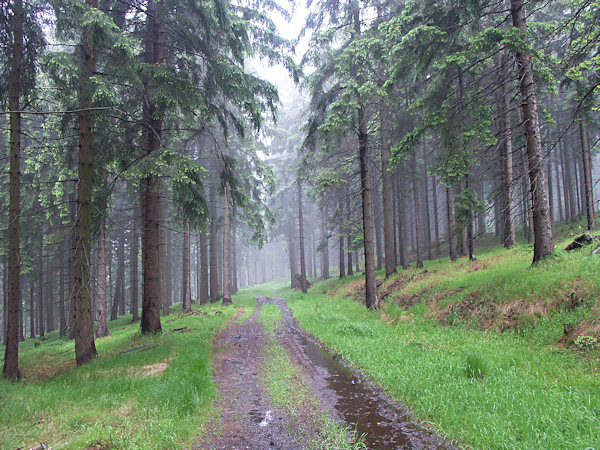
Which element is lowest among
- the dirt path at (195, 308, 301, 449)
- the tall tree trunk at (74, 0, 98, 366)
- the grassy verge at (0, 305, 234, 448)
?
the dirt path at (195, 308, 301, 449)

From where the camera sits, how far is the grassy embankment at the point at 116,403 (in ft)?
13.8

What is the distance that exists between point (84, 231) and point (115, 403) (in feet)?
15.8

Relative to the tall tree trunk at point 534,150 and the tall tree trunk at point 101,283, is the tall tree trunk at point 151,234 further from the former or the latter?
the tall tree trunk at point 534,150

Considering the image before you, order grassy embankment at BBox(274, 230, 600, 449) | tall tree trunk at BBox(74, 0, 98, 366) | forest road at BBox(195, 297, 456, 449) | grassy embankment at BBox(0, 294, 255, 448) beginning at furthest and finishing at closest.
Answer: tall tree trunk at BBox(74, 0, 98, 366) < forest road at BBox(195, 297, 456, 449) < grassy embankment at BBox(0, 294, 255, 448) < grassy embankment at BBox(274, 230, 600, 449)

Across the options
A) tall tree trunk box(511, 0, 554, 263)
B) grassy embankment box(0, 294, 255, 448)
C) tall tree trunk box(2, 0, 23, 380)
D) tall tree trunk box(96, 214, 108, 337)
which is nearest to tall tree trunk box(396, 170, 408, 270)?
tall tree trunk box(511, 0, 554, 263)

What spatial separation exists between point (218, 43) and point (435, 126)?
27.8 feet

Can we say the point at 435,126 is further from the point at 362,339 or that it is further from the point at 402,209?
the point at 402,209

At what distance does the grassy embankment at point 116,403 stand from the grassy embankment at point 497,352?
3.60 meters

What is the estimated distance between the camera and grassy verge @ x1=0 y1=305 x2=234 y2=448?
4219mm

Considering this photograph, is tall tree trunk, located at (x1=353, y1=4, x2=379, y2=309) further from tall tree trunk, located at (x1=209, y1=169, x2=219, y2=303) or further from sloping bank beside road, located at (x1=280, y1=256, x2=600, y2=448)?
tall tree trunk, located at (x1=209, y1=169, x2=219, y2=303)

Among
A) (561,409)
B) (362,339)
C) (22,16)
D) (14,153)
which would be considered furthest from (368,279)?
(22,16)

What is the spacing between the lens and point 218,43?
12031mm

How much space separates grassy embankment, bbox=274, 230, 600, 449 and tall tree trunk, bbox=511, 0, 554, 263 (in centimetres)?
54

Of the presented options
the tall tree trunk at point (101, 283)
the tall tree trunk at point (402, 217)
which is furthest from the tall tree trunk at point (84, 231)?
the tall tree trunk at point (402, 217)
